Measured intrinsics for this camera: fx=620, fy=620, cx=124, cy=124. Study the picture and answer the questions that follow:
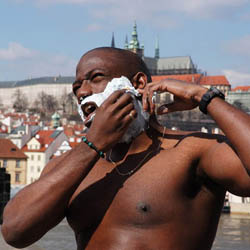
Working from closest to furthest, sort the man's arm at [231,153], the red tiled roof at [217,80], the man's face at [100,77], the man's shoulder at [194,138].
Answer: the man's arm at [231,153] → the man's shoulder at [194,138] → the man's face at [100,77] → the red tiled roof at [217,80]

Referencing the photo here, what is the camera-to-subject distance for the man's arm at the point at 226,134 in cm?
177

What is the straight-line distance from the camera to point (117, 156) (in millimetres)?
2180

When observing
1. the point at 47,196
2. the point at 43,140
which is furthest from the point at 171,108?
the point at 43,140

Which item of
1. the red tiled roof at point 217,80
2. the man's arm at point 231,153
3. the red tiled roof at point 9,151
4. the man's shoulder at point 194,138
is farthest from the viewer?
the red tiled roof at point 217,80

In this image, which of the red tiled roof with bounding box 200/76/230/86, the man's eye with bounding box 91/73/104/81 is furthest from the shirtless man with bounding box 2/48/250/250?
the red tiled roof with bounding box 200/76/230/86

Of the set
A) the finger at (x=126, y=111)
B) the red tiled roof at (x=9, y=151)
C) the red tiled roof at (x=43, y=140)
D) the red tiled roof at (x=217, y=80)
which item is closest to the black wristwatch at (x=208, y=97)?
the finger at (x=126, y=111)

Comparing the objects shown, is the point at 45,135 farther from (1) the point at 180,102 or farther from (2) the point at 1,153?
(1) the point at 180,102

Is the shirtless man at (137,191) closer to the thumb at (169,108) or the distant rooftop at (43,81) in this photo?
the thumb at (169,108)

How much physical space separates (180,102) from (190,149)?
157 millimetres

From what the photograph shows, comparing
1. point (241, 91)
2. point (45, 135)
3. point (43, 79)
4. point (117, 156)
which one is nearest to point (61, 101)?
point (43, 79)

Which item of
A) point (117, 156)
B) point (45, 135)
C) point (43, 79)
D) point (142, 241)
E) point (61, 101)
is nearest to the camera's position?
point (142, 241)

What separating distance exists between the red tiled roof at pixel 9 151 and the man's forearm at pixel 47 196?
5295 cm

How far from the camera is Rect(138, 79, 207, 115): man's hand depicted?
194 cm

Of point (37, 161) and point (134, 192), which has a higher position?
point (134, 192)
